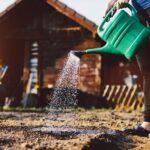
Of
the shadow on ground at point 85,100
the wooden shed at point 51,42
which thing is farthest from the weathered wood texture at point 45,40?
the shadow on ground at point 85,100

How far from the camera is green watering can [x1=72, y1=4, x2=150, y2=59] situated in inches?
191

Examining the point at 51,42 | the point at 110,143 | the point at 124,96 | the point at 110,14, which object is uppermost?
the point at 51,42

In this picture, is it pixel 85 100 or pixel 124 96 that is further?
pixel 85 100

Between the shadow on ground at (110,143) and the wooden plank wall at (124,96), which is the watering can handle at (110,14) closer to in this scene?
the shadow on ground at (110,143)

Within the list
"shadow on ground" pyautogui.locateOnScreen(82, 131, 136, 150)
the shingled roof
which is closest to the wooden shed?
the shingled roof

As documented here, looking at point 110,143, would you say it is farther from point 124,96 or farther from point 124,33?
point 124,96

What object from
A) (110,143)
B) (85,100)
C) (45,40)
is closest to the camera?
(110,143)

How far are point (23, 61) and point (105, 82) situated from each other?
4.15m

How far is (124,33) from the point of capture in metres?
5.01

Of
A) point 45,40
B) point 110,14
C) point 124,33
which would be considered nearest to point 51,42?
point 45,40

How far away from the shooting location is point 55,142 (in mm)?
4191

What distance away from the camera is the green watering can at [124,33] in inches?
191

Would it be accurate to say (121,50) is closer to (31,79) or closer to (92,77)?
(92,77)

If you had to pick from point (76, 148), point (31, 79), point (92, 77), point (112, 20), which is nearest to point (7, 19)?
point (31, 79)
